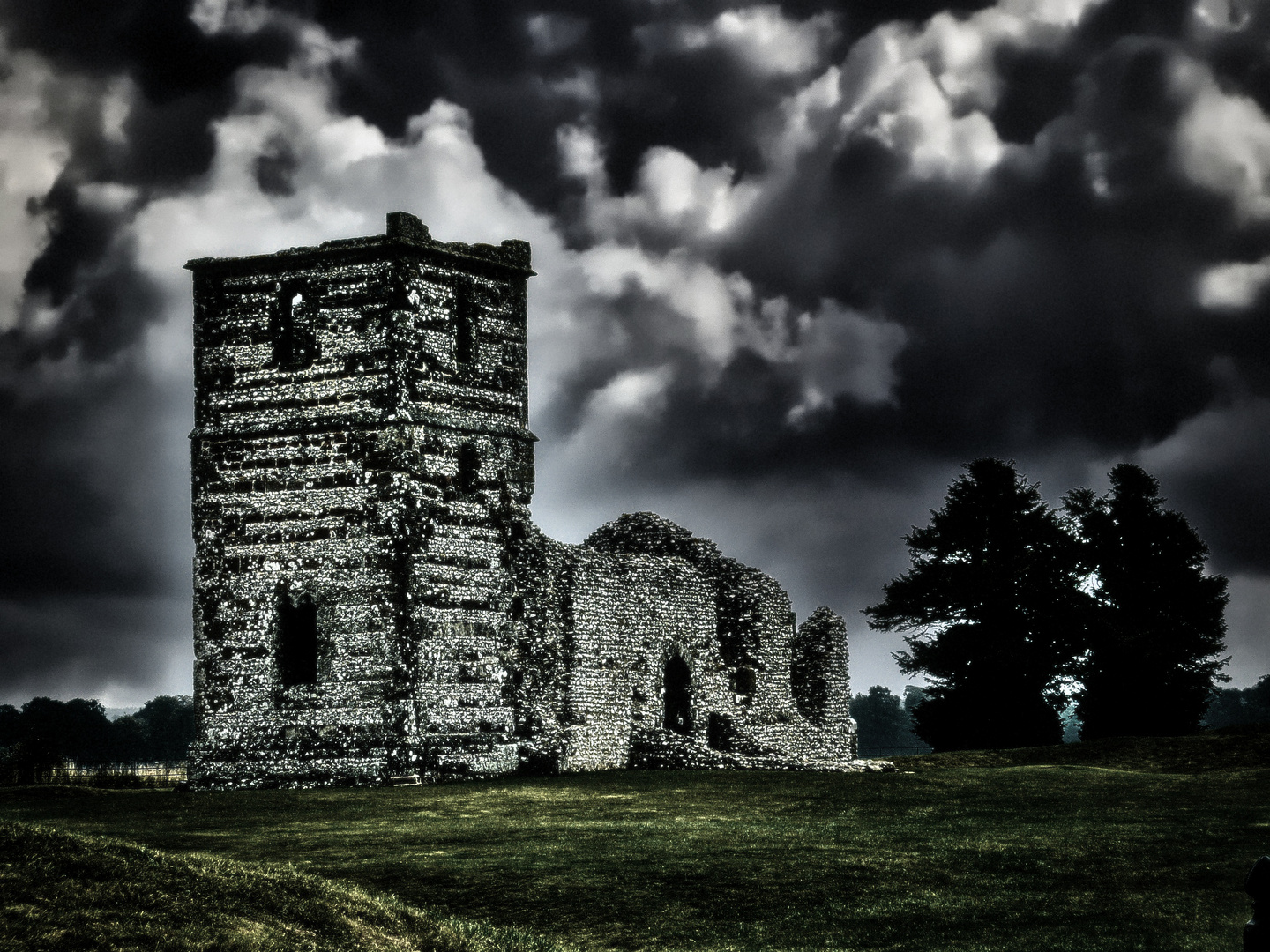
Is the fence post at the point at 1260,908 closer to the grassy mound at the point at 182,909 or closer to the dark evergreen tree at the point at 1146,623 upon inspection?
the grassy mound at the point at 182,909

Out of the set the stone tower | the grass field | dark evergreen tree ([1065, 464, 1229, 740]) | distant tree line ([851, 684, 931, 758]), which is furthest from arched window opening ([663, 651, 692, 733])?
distant tree line ([851, 684, 931, 758])

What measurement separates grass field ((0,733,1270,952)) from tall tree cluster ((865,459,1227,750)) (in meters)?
19.5

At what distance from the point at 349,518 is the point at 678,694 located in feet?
32.8

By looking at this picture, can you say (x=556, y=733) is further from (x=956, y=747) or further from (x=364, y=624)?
(x=956, y=747)

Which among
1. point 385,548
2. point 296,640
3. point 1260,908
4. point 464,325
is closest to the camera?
point 1260,908

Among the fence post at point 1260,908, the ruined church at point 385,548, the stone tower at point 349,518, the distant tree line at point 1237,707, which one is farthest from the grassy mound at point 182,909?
the distant tree line at point 1237,707

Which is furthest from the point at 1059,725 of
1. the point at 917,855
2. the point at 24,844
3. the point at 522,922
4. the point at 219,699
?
the point at 24,844

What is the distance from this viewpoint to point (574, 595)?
3469 centimetres

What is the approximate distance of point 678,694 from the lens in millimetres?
37656

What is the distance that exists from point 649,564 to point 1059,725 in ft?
64.7

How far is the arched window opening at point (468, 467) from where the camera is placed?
33.7 m

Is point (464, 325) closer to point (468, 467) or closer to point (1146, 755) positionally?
point (468, 467)

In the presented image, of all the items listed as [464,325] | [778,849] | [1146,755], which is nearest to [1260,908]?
[778,849]

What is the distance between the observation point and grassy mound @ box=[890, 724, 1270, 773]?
35.4m
